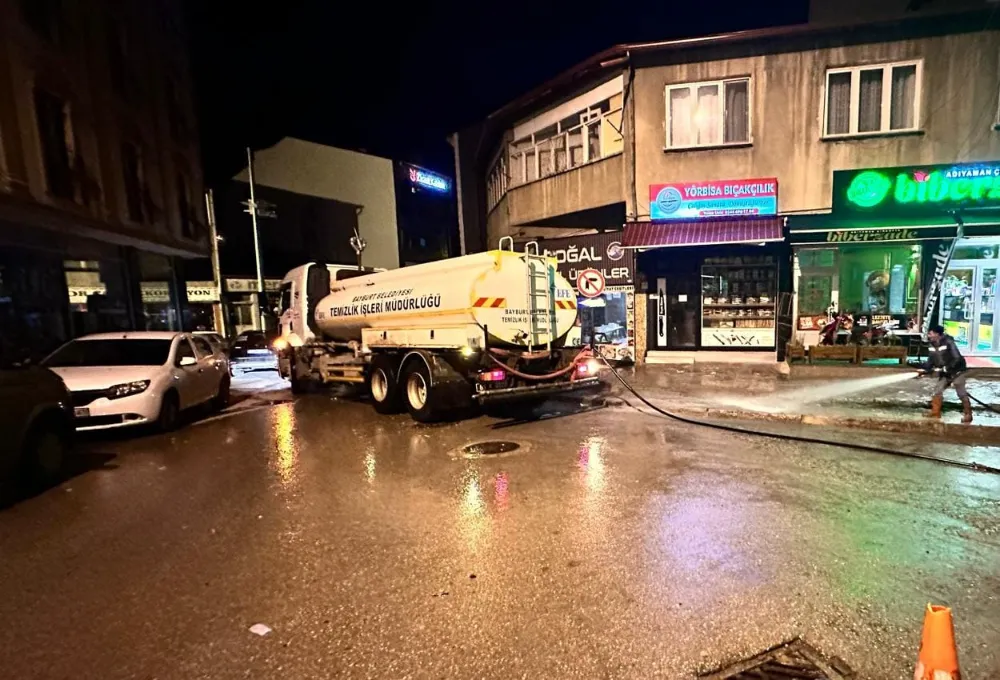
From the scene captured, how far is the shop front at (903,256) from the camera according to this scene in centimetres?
1205

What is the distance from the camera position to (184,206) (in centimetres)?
2177

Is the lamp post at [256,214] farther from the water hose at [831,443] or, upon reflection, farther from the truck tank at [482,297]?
the water hose at [831,443]

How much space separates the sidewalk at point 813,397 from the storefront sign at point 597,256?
3256 mm

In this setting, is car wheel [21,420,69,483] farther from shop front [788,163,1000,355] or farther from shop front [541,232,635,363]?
shop front [788,163,1000,355]

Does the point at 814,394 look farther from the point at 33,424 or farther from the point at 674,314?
the point at 33,424

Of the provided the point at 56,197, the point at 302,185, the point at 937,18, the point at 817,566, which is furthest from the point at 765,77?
the point at 302,185

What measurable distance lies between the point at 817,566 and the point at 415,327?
6.99 m

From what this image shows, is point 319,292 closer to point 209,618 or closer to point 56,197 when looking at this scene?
point 56,197

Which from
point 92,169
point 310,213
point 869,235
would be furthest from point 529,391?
point 310,213

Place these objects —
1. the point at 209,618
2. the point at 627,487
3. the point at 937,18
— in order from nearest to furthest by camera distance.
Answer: the point at 209,618 < the point at 627,487 < the point at 937,18

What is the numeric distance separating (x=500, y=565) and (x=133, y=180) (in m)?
20.4

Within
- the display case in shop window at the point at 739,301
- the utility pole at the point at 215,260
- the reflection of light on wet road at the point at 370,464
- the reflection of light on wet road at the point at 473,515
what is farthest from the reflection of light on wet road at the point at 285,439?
the utility pole at the point at 215,260

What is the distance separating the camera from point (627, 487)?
5.56 metres

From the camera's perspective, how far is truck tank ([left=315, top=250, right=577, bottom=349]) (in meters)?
8.40
